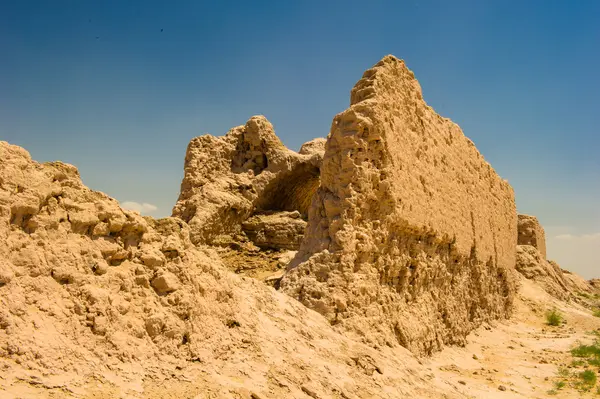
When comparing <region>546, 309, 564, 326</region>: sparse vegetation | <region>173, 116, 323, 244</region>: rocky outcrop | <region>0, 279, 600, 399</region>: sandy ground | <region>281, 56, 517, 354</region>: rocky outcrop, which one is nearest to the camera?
<region>0, 279, 600, 399</region>: sandy ground

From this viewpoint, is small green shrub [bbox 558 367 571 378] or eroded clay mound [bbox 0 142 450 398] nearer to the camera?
eroded clay mound [bbox 0 142 450 398]

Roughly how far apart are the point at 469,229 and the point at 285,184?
4.59 meters

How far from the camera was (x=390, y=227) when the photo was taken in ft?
Answer: 20.1

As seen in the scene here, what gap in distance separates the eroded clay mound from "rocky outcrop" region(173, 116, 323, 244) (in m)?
5.67

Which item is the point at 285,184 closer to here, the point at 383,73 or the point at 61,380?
the point at 383,73

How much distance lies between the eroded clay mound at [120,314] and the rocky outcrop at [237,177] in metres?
5.67

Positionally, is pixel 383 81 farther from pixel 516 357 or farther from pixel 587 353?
pixel 587 353

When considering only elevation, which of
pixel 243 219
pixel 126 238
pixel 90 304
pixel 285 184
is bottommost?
pixel 90 304

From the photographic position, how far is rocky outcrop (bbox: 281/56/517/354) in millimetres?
5355

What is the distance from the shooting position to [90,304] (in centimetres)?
292

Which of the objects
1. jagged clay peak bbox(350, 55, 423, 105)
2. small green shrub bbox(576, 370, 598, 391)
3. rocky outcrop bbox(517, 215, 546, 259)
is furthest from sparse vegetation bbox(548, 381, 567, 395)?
rocky outcrop bbox(517, 215, 546, 259)

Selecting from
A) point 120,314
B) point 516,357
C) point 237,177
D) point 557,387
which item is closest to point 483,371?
point 557,387

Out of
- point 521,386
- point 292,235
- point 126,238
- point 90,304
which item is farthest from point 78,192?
point 292,235

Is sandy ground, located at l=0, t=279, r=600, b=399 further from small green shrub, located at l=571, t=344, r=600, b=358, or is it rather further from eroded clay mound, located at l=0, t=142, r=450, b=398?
small green shrub, located at l=571, t=344, r=600, b=358
